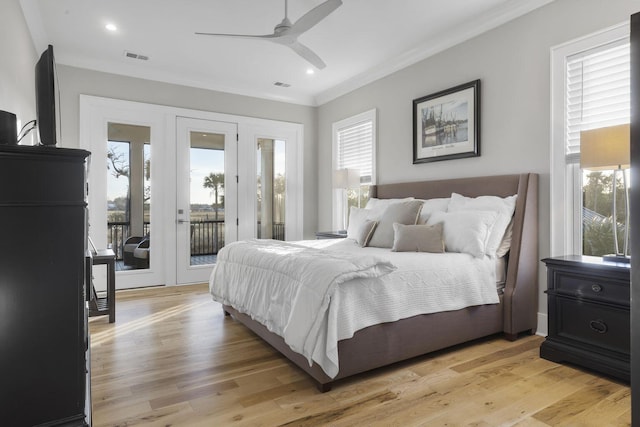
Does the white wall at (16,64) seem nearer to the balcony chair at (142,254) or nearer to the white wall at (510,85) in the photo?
the balcony chair at (142,254)

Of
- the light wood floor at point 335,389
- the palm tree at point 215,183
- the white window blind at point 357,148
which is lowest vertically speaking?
the light wood floor at point 335,389

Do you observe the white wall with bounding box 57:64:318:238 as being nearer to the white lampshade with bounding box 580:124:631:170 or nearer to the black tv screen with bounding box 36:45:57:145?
the black tv screen with bounding box 36:45:57:145

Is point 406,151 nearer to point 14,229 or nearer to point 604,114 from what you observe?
point 604,114

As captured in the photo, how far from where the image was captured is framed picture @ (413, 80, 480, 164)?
367cm

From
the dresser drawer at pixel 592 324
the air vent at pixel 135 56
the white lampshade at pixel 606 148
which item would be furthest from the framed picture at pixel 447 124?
the air vent at pixel 135 56

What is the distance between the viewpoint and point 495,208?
3127 millimetres

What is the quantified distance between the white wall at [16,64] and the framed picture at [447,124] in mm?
3639

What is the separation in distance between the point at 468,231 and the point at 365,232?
39.8 inches

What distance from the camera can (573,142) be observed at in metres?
2.96

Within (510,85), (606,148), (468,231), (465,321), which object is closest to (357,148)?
(510,85)

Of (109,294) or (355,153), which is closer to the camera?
(109,294)

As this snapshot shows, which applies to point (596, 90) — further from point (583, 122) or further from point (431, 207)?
point (431, 207)

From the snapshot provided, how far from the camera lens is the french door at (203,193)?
512 centimetres

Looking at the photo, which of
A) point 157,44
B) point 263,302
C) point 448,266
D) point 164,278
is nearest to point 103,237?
point 164,278
